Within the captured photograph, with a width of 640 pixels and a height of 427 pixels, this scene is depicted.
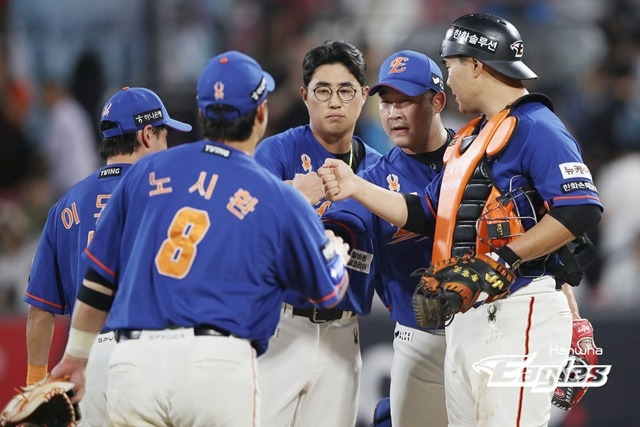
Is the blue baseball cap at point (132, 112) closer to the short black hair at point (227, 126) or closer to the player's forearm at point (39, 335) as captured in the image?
the player's forearm at point (39, 335)

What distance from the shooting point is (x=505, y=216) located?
465 cm

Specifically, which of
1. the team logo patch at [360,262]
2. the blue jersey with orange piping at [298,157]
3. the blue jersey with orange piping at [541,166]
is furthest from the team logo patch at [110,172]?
the blue jersey with orange piping at [541,166]

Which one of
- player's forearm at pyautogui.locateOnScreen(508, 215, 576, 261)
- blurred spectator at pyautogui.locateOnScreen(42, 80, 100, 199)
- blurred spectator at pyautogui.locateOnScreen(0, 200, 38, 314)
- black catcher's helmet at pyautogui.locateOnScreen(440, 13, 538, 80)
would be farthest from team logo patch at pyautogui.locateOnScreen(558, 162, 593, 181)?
blurred spectator at pyautogui.locateOnScreen(42, 80, 100, 199)

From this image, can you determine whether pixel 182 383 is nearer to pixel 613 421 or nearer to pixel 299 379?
pixel 299 379

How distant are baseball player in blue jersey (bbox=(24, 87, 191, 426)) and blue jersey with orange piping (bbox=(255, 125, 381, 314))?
1.78 ft

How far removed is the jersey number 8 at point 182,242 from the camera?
4.05m

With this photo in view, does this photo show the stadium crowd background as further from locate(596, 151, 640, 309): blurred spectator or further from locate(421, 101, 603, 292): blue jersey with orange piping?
locate(421, 101, 603, 292): blue jersey with orange piping

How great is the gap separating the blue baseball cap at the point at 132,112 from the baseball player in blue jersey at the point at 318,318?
1.96 feet

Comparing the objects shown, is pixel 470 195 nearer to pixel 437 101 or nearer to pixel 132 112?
pixel 437 101

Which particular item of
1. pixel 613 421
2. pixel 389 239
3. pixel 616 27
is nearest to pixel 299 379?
pixel 389 239

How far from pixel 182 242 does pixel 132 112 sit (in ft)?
4.62

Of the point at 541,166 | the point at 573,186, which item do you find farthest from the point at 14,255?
the point at 573,186

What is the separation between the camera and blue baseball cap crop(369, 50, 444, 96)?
5512mm

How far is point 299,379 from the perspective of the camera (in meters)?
5.41
